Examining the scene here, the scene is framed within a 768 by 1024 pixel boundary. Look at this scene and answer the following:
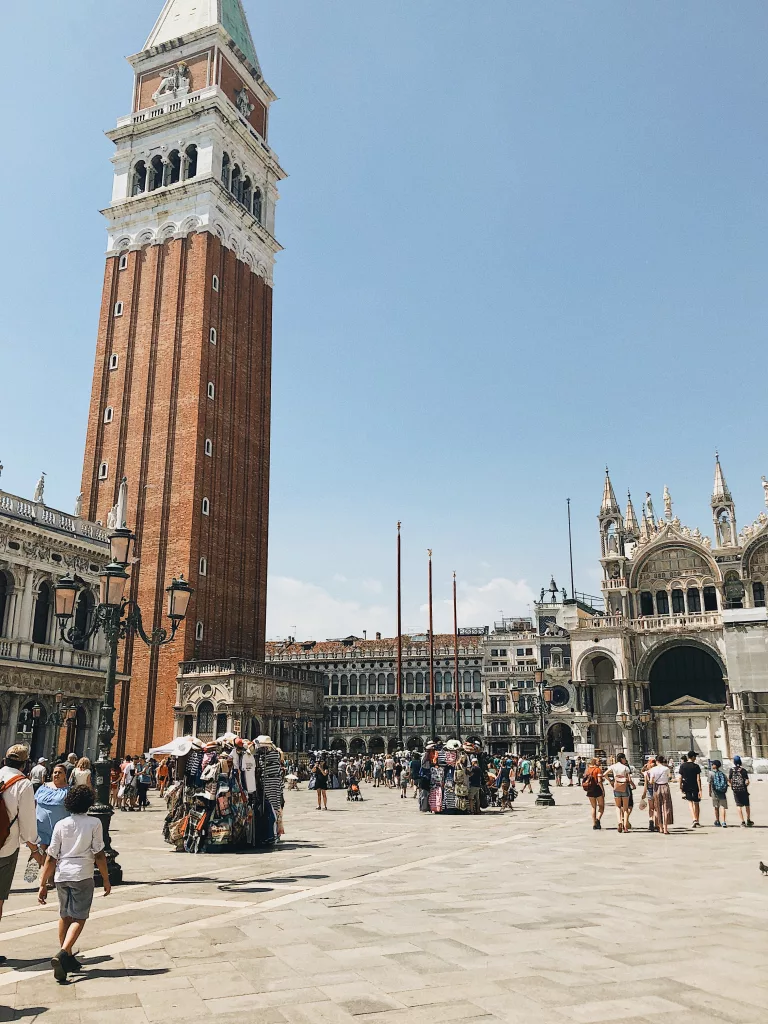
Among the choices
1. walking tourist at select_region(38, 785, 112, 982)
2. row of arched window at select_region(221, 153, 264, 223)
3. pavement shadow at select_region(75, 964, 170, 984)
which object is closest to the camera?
pavement shadow at select_region(75, 964, 170, 984)

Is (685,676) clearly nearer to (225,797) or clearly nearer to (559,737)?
(559,737)

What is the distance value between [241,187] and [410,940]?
53655 millimetres

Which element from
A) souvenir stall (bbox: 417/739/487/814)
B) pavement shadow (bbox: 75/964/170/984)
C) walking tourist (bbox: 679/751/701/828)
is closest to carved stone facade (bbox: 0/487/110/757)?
→ souvenir stall (bbox: 417/739/487/814)

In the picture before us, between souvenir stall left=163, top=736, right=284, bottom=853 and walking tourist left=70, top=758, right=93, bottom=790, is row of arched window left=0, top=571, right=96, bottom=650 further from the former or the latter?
walking tourist left=70, top=758, right=93, bottom=790

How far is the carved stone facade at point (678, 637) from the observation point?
52469 mm

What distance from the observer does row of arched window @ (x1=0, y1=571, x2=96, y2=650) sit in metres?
30.5

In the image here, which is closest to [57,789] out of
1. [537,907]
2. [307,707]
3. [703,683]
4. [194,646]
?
[537,907]

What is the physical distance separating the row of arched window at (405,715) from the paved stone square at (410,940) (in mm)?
58602

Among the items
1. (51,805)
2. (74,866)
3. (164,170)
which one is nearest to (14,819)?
(74,866)

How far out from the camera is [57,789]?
10.9 meters

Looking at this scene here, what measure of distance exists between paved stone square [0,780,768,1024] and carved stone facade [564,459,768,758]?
40713 mm

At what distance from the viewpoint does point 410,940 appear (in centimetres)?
801

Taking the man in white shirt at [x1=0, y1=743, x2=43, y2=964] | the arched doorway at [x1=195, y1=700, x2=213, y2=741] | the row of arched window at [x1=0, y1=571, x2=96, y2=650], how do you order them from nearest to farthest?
the man in white shirt at [x1=0, y1=743, x2=43, y2=964] → the row of arched window at [x1=0, y1=571, x2=96, y2=650] → the arched doorway at [x1=195, y1=700, x2=213, y2=741]

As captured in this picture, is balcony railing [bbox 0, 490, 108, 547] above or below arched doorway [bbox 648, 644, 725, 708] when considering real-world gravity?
above
